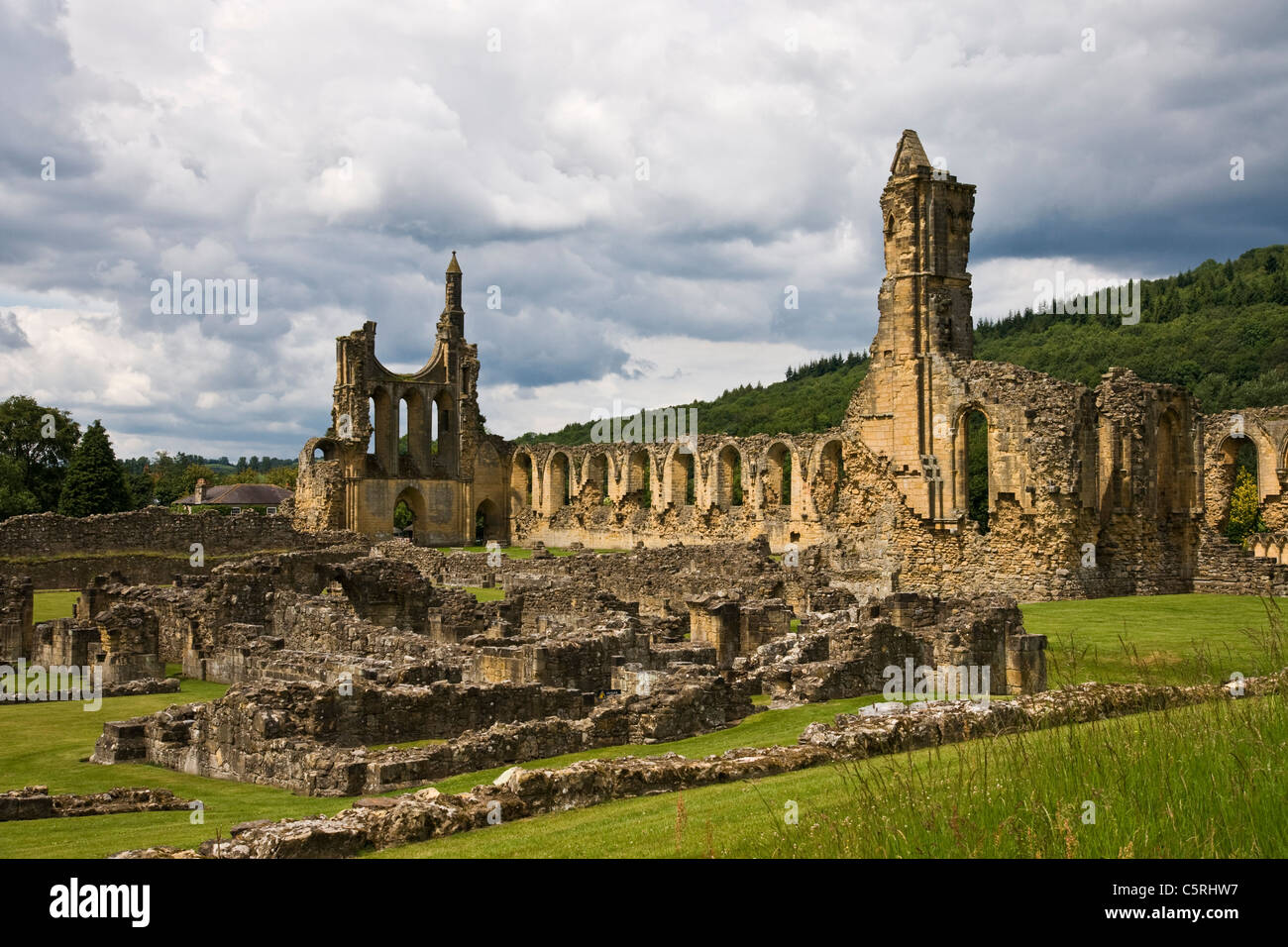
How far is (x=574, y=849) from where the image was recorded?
22.2ft

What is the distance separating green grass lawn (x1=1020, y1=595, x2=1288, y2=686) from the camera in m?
15.1

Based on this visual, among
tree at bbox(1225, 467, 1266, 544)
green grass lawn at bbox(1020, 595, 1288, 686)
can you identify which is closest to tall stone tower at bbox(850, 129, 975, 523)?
green grass lawn at bbox(1020, 595, 1288, 686)

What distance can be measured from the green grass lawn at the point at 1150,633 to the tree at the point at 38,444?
4510 centimetres

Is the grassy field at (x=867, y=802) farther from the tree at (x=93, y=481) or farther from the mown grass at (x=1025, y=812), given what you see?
the tree at (x=93, y=481)

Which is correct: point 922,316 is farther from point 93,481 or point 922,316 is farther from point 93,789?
point 93,481

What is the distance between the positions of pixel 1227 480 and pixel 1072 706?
34.9m

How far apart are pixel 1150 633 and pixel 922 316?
15.7 meters

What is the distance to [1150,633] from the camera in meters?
19.7

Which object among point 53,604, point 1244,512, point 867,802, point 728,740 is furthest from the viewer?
point 1244,512

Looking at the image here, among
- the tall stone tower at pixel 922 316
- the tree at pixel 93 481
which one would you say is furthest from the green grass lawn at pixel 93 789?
the tree at pixel 93 481

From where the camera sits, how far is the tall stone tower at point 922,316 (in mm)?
33438

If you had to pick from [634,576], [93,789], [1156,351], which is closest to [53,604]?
[634,576]

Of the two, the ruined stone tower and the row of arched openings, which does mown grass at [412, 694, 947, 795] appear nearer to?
the row of arched openings
